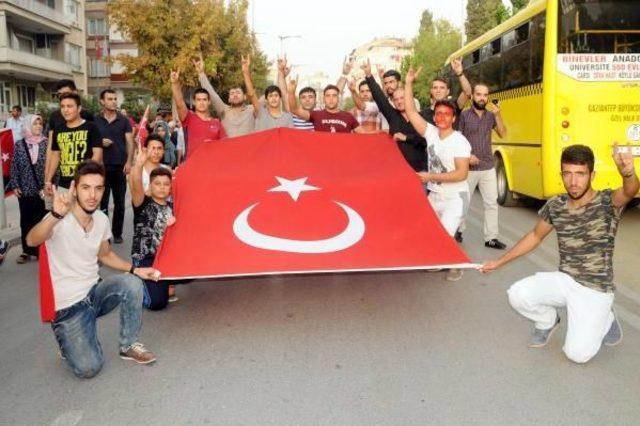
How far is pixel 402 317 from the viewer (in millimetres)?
5469

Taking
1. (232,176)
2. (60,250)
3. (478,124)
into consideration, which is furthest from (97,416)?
(478,124)

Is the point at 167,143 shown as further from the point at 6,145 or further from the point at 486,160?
the point at 486,160

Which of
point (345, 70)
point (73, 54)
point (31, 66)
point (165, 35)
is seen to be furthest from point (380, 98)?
point (73, 54)

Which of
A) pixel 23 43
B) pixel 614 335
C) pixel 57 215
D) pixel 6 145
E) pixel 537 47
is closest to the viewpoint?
pixel 57 215

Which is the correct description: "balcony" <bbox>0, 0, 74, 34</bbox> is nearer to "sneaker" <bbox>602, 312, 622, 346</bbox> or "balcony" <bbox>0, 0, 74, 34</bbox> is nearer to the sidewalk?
the sidewalk

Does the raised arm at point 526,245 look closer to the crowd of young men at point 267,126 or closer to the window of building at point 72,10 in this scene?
the crowd of young men at point 267,126

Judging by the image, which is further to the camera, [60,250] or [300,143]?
[300,143]

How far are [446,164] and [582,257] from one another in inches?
87.7

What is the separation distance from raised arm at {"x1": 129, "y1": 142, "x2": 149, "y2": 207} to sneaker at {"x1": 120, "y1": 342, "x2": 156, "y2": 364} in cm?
149

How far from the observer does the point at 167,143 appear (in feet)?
52.9

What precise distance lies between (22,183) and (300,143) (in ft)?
11.2

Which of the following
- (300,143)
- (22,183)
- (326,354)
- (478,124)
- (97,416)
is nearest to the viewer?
(97,416)

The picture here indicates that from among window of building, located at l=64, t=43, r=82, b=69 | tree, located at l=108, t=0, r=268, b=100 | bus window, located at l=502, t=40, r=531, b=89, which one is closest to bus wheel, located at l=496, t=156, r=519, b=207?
bus window, located at l=502, t=40, r=531, b=89

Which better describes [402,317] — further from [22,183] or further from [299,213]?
[22,183]
